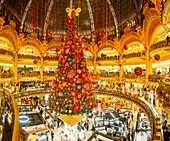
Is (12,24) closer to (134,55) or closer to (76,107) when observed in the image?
(134,55)

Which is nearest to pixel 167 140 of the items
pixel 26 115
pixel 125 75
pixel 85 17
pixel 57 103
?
pixel 57 103

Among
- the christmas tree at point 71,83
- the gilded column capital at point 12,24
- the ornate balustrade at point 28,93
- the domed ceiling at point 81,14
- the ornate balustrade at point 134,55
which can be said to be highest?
the domed ceiling at point 81,14

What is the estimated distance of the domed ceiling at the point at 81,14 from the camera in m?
23.0

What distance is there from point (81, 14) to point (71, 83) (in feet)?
67.1

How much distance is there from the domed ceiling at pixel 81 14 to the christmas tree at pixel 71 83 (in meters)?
15.8

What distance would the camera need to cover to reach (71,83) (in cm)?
834

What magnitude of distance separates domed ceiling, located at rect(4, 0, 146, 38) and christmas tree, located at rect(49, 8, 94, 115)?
1576 cm

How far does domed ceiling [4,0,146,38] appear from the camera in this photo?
23.0 m

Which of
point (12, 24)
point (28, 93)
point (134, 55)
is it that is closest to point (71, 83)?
point (28, 93)

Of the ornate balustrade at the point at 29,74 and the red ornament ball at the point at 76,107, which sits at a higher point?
the ornate balustrade at the point at 29,74

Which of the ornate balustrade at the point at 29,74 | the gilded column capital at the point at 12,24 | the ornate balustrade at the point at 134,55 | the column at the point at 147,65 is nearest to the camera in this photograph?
the column at the point at 147,65

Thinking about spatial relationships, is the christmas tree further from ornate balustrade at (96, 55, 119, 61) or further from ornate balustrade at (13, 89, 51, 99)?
ornate balustrade at (96, 55, 119, 61)

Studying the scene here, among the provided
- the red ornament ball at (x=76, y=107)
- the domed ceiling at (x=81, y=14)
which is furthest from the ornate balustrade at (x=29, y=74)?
the red ornament ball at (x=76, y=107)

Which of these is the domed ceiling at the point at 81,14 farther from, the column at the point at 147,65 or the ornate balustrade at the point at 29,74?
the ornate balustrade at the point at 29,74
